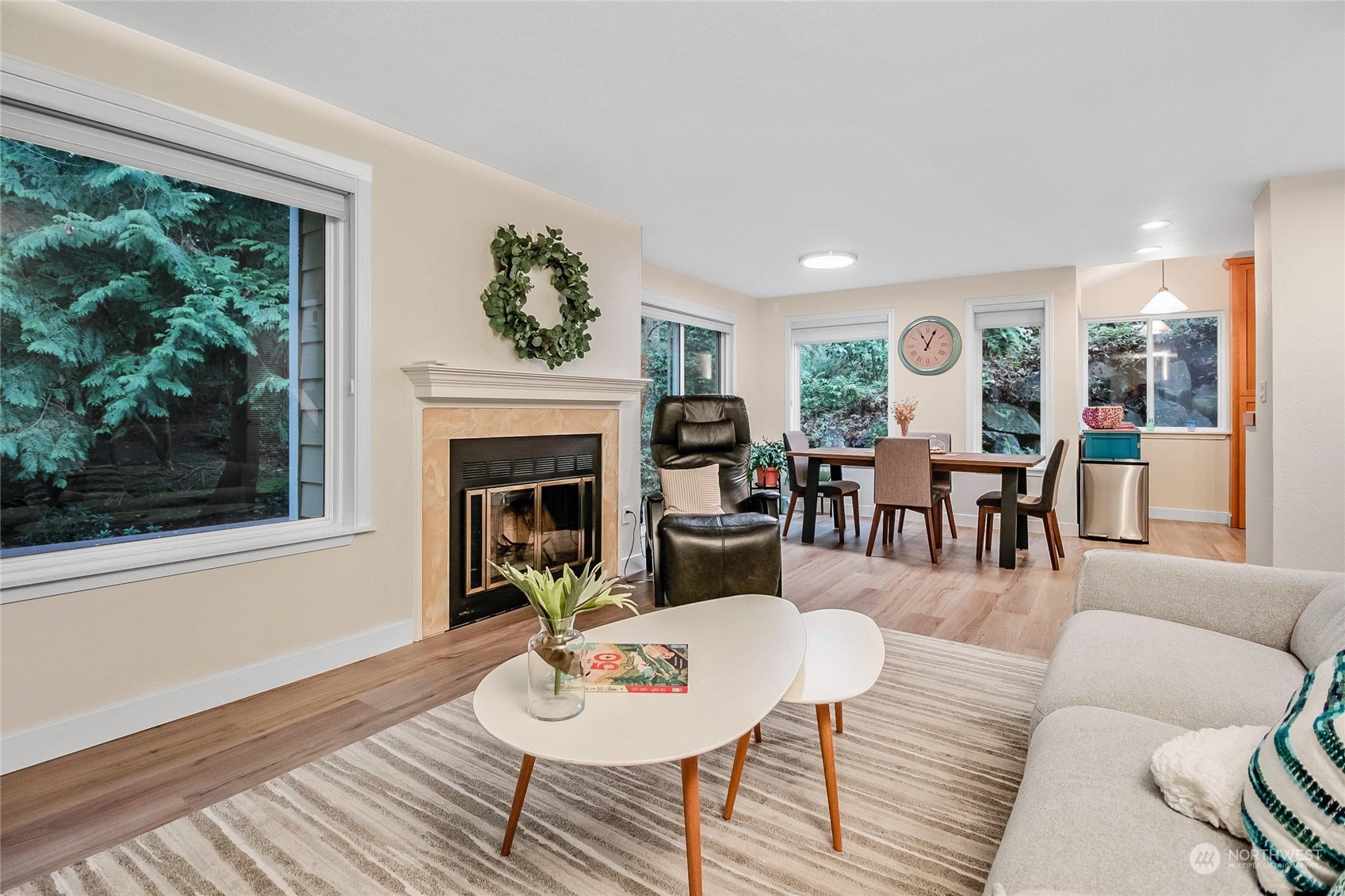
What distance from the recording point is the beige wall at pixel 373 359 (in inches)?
79.8

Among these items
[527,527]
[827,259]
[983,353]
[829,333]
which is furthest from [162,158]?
[983,353]

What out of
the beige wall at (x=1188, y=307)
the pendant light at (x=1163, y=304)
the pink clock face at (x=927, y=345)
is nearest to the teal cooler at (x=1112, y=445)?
the beige wall at (x=1188, y=307)

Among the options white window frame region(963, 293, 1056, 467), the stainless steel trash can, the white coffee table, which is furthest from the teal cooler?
the white coffee table

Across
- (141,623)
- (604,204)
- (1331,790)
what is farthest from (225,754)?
(604,204)

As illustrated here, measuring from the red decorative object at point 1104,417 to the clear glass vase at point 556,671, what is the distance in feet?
18.8

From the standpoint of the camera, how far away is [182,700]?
2295mm

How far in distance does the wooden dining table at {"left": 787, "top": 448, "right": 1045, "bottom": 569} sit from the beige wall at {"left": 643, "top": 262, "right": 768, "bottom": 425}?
117cm

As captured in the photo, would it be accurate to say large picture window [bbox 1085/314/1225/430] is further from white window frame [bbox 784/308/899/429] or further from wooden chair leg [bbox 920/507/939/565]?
wooden chair leg [bbox 920/507/939/565]

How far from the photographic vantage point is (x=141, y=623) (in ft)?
7.24

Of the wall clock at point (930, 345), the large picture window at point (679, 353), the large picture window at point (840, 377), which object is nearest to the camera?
the large picture window at point (679, 353)

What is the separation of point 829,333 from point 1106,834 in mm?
6149

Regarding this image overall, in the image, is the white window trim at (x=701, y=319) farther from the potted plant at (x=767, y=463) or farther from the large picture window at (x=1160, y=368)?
Answer: the large picture window at (x=1160, y=368)

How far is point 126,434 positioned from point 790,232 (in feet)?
12.3

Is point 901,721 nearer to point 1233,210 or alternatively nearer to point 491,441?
point 491,441
